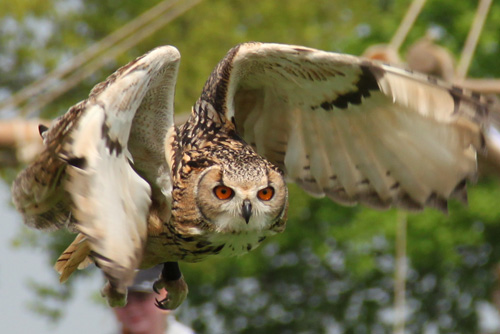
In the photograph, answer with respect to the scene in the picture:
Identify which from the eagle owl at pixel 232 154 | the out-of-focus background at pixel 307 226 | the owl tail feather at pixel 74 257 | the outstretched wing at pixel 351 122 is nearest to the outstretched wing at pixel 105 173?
the eagle owl at pixel 232 154

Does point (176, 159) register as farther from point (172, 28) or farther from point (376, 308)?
point (376, 308)

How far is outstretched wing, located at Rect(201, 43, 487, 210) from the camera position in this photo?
4.90 m

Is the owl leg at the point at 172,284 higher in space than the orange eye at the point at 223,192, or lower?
lower

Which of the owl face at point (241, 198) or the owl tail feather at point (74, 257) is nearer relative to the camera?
the owl face at point (241, 198)

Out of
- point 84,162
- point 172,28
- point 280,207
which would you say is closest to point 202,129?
point 280,207

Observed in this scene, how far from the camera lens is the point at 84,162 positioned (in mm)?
4242

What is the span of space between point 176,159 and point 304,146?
3.07ft

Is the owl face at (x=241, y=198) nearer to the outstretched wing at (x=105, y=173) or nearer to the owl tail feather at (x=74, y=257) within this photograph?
the outstretched wing at (x=105, y=173)

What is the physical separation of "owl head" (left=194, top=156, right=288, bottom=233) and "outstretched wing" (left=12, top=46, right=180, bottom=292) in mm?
307

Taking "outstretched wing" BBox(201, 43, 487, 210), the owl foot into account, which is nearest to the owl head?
"outstretched wing" BBox(201, 43, 487, 210)

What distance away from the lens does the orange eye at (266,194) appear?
4.70m

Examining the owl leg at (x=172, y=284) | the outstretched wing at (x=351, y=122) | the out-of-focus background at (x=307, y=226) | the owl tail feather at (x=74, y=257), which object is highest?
the outstretched wing at (x=351, y=122)

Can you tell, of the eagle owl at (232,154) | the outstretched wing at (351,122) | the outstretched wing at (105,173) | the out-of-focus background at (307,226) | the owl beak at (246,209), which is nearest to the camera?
Result: the outstretched wing at (105,173)

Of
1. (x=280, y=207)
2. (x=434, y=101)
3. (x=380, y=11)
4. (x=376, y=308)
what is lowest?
(x=376, y=308)
